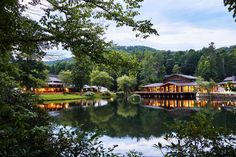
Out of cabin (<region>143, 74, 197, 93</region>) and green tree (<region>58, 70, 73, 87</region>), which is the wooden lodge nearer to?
cabin (<region>143, 74, 197, 93</region>)

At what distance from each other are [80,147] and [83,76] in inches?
2476

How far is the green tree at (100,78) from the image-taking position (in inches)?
2790

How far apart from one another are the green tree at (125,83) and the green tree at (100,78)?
2.46 m

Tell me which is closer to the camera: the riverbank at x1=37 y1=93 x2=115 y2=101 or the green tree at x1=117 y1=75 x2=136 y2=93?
the riverbank at x1=37 y1=93 x2=115 y2=101

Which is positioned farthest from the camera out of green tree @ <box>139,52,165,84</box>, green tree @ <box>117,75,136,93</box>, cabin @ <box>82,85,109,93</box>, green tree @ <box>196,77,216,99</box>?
green tree @ <box>139,52,165,84</box>

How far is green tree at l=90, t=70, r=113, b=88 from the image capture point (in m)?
70.9

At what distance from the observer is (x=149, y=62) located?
3312 inches

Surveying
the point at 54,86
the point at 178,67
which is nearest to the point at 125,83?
the point at 54,86

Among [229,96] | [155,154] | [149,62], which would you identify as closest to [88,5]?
[155,154]

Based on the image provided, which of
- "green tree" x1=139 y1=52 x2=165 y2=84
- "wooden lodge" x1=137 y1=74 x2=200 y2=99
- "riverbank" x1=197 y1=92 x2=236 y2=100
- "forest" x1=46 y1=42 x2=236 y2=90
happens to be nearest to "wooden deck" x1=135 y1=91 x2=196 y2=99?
"wooden lodge" x1=137 y1=74 x2=200 y2=99

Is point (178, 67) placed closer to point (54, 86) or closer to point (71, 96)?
point (54, 86)

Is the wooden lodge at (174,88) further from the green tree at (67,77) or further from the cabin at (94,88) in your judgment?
the green tree at (67,77)

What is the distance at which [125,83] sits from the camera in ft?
233

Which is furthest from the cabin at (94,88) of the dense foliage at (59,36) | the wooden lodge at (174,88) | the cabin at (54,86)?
the dense foliage at (59,36)
